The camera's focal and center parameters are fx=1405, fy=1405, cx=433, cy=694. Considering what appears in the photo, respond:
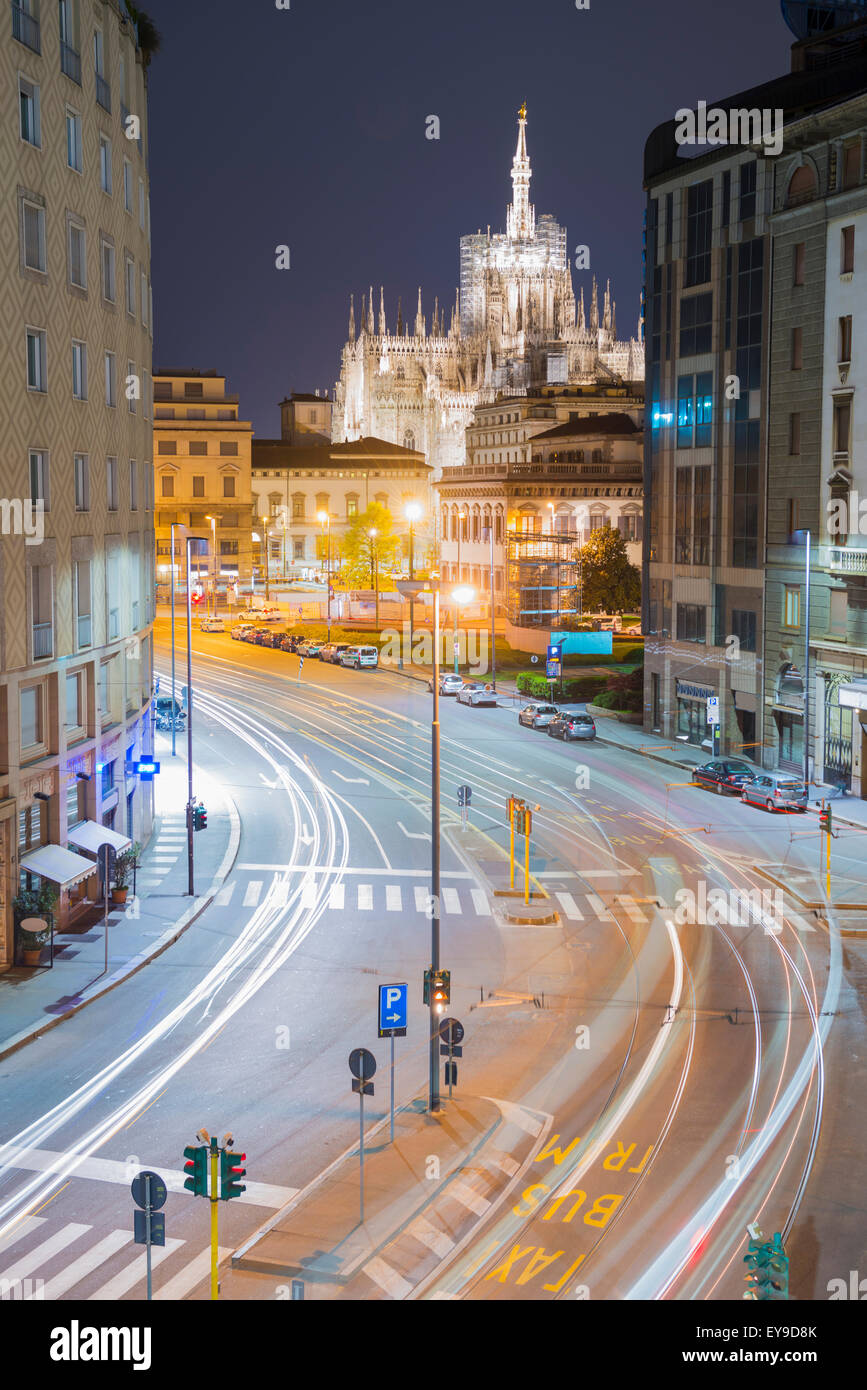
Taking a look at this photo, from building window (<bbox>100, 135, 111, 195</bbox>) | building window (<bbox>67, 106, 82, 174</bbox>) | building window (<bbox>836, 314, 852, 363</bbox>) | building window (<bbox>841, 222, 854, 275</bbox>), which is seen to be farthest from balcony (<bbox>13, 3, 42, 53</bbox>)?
building window (<bbox>836, 314, 852, 363</bbox>)

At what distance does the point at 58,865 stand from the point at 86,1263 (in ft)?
50.8

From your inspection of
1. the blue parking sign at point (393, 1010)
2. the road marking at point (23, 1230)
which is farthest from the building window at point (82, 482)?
the road marking at point (23, 1230)

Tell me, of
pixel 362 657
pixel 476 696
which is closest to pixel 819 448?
pixel 476 696

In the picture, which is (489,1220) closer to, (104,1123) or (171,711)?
(104,1123)

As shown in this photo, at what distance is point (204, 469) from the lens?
142m

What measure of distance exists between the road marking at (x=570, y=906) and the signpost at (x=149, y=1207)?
20482 mm

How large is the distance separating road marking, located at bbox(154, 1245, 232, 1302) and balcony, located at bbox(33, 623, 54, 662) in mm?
17450

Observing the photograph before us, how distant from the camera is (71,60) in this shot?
35.1 meters

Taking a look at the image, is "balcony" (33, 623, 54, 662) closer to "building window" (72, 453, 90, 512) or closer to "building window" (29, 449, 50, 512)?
"building window" (29, 449, 50, 512)

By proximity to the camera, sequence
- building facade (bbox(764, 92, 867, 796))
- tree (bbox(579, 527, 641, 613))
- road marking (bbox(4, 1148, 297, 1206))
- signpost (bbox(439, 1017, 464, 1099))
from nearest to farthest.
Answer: road marking (bbox(4, 1148, 297, 1206)) < signpost (bbox(439, 1017, 464, 1099)) < building facade (bbox(764, 92, 867, 796)) < tree (bbox(579, 527, 641, 613))

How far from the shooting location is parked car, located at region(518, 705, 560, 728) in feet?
215

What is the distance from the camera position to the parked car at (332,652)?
8932cm
